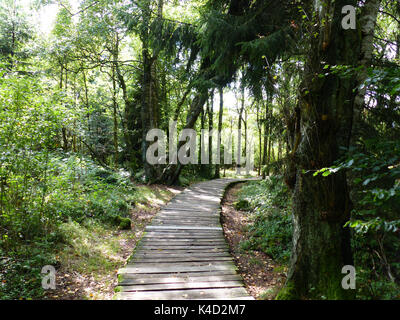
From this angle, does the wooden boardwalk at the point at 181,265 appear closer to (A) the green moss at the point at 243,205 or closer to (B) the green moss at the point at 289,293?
(B) the green moss at the point at 289,293

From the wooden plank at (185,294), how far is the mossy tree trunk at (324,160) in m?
0.75

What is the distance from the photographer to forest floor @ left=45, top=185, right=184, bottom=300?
11.7 ft

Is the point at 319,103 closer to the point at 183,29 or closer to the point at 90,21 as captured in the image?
the point at 183,29

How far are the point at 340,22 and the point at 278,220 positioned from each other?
4754 mm

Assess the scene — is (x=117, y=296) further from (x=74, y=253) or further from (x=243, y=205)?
(x=243, y=205)

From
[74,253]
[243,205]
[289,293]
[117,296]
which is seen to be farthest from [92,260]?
[243,205]

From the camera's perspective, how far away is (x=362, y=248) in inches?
151

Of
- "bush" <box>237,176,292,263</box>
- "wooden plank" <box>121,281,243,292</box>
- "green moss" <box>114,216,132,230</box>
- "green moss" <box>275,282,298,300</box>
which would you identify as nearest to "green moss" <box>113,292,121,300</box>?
"wooden plank" <box>121,281,243,292</box>

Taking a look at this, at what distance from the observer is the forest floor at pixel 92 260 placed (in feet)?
11.7

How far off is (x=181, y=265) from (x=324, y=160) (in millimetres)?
3170

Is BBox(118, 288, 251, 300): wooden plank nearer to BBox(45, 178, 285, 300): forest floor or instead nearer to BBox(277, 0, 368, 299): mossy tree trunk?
BBox(45, 178, 285, 300): forest floor

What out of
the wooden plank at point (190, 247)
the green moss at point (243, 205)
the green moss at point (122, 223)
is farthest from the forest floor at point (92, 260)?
the green moss at point (243, 205)

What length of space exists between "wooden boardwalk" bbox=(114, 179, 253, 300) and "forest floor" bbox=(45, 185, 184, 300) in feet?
1.27
